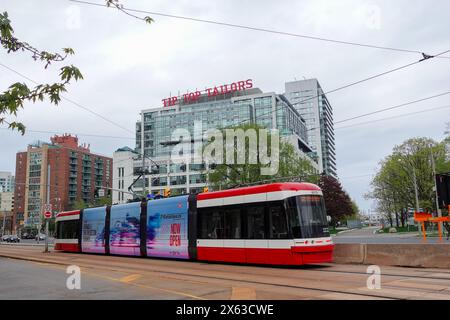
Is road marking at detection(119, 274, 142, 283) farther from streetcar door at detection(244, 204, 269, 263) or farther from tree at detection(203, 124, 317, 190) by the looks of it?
tree at detection(203, 124, 317, 190)

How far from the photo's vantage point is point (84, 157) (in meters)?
160

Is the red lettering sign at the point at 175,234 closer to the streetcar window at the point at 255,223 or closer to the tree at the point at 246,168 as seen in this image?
the streetcar window at the point at 255,223

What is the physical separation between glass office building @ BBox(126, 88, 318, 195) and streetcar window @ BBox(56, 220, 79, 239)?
7771 cm

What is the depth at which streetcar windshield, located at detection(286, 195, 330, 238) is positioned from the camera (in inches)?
619

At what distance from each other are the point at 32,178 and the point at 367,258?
154217 mm

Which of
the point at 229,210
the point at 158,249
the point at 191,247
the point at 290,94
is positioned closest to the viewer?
the point at 229,210

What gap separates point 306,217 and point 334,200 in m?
69.5

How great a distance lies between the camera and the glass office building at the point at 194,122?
11838 centimetres
